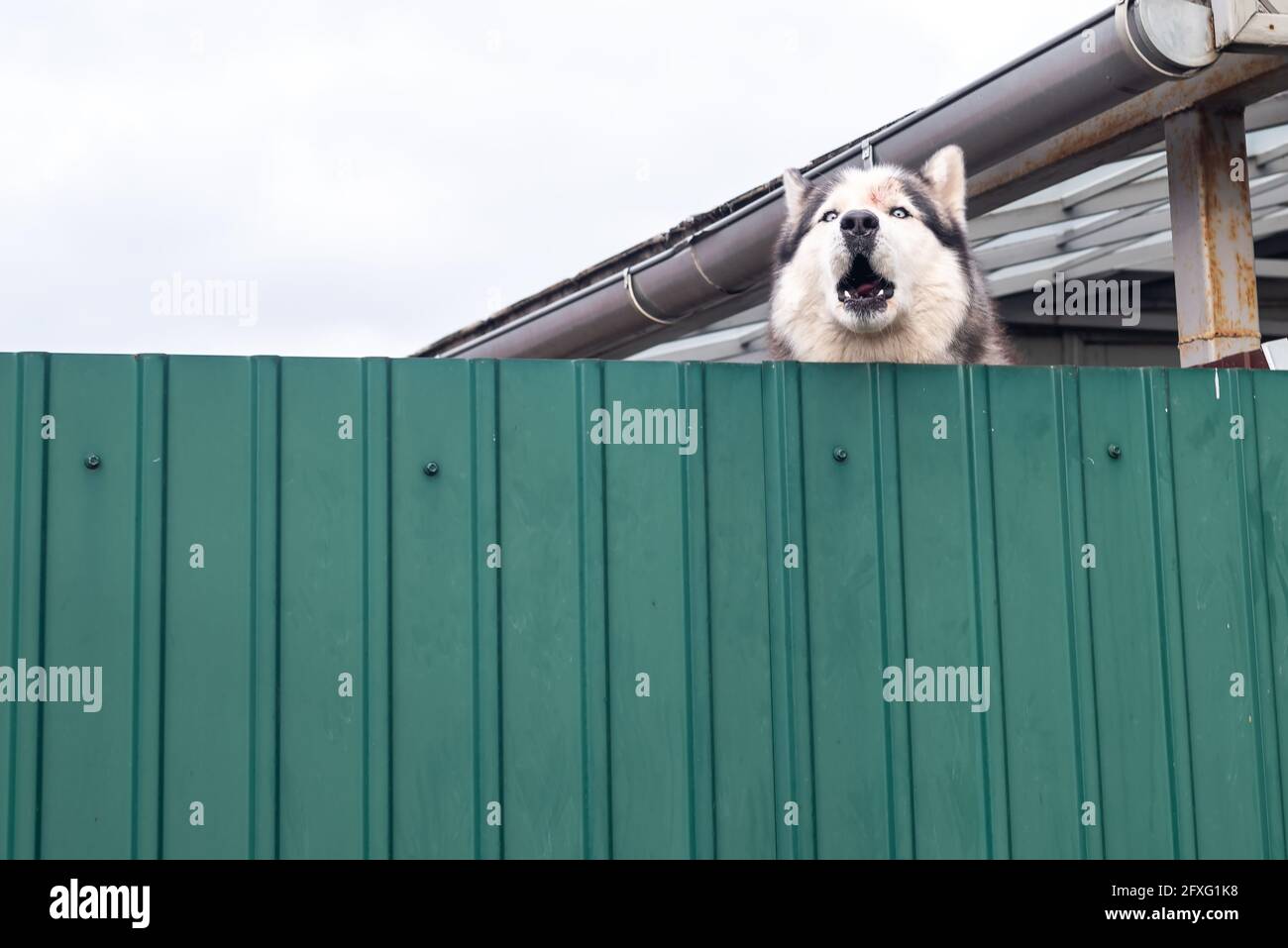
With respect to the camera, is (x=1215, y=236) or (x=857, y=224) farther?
(x=1215, y=236)

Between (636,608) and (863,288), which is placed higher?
(863,288)

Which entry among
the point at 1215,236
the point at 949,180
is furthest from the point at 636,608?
the point at 1215,236

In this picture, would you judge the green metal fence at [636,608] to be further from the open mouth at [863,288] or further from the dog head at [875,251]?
the dog head at [875,251]

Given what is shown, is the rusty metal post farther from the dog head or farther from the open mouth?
the open mouth

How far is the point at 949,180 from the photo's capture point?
7.48m

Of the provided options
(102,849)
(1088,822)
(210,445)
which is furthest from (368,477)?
(1088,822)

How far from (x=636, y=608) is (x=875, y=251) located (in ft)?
8.63

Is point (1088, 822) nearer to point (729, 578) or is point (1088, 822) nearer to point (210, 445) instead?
point (729, 578)

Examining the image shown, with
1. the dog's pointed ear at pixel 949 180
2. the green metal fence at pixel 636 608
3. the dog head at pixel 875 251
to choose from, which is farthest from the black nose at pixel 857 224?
the green metal fence at pixel 636 608

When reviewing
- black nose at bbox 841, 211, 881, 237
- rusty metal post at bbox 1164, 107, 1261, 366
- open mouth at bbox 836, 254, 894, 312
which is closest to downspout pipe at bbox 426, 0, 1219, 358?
rusty metal post at bbox 1164, 107, 1261, 366

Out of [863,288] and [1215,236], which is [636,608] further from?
[1215,236]

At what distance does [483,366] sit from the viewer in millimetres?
4957

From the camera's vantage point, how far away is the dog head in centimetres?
667

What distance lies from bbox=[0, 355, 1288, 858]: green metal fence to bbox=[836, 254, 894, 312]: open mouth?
55.9 inches
